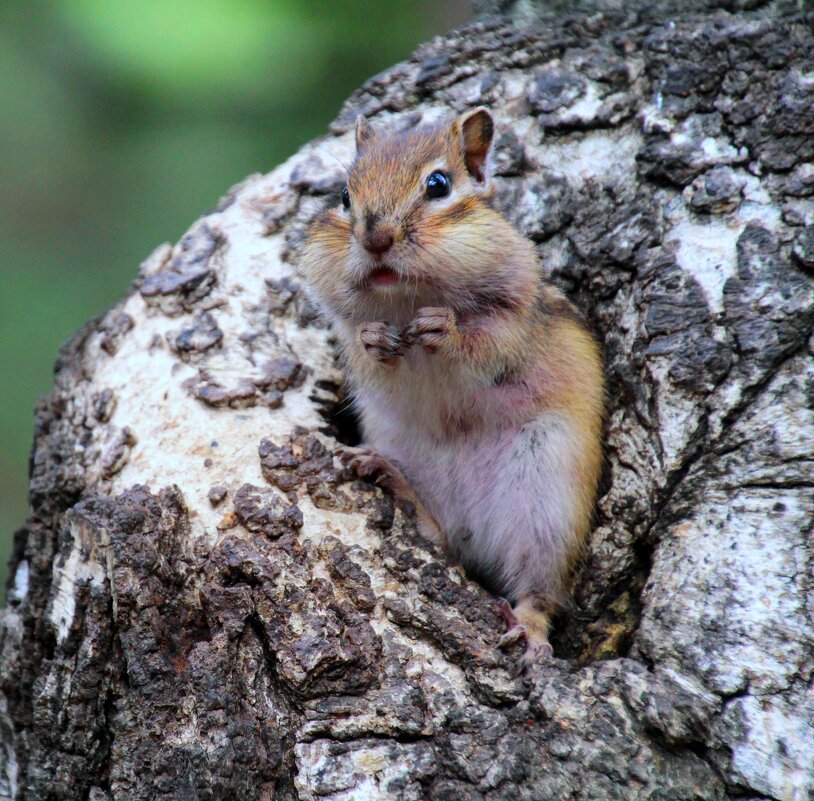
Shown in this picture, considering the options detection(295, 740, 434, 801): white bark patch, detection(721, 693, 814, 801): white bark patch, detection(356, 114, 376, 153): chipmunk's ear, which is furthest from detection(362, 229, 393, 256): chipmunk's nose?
detection(721, 693, 814, 801): white bark patch

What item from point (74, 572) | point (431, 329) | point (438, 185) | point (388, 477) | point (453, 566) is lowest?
point (74, 572)

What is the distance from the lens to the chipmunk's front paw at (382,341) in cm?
267

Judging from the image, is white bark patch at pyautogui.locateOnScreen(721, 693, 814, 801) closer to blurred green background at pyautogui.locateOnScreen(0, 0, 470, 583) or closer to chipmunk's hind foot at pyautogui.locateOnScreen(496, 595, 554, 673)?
chipmunk's hind foot at pyautogui.locateOnScreen(496, 595, 554, 673)

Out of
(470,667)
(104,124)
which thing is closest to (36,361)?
(104,124)

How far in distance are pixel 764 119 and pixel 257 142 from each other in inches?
100

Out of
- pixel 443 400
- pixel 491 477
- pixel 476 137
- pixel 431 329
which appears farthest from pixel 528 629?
pixel 476 137

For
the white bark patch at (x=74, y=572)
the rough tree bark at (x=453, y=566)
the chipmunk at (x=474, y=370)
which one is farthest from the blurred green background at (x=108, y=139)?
the white bark patch at (x=74, y=572)

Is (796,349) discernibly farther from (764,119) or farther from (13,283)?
(13,283)

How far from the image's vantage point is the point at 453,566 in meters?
2.66

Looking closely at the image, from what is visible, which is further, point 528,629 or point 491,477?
point 491,477

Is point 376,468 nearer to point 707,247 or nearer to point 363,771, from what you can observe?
point 363,771

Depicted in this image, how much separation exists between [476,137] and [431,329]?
2.26ft

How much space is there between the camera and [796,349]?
8.21 ft

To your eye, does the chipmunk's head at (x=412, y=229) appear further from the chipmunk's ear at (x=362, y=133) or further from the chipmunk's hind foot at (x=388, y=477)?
the chipmunk's hind foot at (x=388, y=477)
